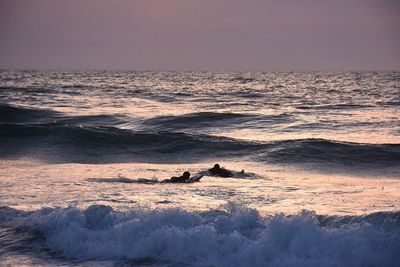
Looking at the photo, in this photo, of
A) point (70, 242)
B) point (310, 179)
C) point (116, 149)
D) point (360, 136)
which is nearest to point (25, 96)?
point (116, 149)

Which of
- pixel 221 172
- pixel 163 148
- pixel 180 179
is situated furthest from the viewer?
pixel 163 148

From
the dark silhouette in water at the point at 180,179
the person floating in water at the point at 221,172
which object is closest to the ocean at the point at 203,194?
the person floating in water at the point at 221,172

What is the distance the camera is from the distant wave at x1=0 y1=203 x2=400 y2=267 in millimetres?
7328

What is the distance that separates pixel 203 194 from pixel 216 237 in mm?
3867

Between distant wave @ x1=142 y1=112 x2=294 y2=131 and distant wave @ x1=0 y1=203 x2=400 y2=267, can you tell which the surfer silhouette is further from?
distant wave @ x1=142 y1=112 x2=294 y2=131

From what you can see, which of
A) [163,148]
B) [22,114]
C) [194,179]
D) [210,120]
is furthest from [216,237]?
[22,114]

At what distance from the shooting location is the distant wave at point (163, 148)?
19036 millimetres

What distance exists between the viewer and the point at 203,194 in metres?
11.7

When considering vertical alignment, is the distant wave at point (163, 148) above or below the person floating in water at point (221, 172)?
below

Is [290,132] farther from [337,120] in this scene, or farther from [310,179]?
[310,179]

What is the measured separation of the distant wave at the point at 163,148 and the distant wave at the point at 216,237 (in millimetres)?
9960

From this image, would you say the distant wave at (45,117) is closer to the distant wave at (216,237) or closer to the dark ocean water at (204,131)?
the dark ocean water at (204,131)

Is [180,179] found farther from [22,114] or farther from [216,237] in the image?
[22,114]

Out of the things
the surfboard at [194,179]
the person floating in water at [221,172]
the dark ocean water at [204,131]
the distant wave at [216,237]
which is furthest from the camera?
the dark ocean water at [204,131]
